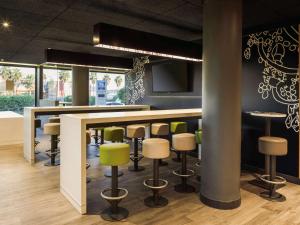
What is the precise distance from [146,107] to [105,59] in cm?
154

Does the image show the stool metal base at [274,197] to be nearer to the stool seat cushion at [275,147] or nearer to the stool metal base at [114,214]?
the stool seat cushion at [275,147]

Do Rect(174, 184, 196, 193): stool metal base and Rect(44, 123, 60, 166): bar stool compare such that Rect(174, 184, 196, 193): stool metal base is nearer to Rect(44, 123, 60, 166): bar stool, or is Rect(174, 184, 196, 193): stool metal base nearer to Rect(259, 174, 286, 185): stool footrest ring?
Rect(259, 174, 286, 185): stool footrest ring

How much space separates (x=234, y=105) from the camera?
9.35 ft

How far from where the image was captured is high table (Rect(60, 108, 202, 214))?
2.70 metres

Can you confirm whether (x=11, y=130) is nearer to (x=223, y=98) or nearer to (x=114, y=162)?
(x=114, y=162)

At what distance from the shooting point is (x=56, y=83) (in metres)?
9.72

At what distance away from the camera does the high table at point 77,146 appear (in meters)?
2.70

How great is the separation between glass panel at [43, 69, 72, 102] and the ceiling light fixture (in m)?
6.42

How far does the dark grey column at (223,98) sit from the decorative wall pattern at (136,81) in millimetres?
4151

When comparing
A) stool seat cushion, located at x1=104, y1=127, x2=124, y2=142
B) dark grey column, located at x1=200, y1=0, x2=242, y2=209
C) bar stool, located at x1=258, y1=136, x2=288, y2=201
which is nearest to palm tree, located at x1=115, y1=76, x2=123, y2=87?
stool seat cushion, located at x1=104, y1=127, x2=124, y2=142

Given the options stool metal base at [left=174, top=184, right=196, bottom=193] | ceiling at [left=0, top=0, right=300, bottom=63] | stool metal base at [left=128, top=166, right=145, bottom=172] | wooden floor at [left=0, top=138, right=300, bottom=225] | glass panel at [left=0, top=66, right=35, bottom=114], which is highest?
ceiling at [left=0, top=0, right=300, bottom=63]

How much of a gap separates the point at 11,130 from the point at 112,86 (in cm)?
519

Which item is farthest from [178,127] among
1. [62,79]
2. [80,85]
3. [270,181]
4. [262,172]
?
[62,79]

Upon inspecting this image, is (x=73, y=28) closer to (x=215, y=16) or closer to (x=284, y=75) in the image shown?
Answer: (x=215, y=16)
